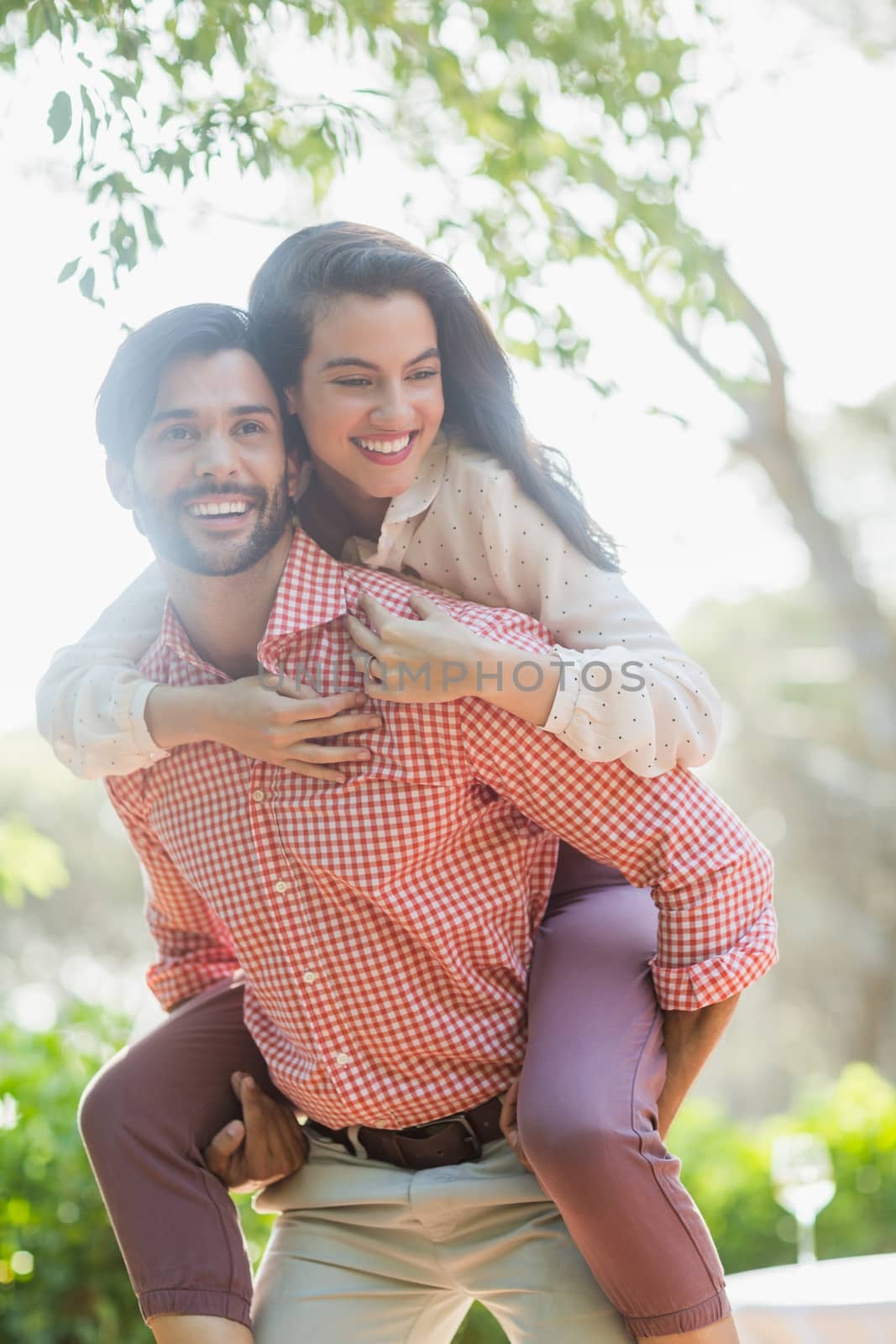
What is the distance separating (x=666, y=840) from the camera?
196 cm

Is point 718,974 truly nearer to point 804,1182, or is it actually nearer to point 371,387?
point 371,387

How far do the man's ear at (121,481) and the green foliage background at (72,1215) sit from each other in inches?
80.8

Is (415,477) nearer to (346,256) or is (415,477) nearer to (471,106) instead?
(346,256)

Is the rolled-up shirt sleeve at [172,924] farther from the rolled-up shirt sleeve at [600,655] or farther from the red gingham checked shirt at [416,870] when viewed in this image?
the rolled-up shirt sleeve at [600,655]

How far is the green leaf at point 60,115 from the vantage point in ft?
7.00

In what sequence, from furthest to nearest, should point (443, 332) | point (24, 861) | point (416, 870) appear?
point (24, 861) < point (443, 332) < point (416, 870)

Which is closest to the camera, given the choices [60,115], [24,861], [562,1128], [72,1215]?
[562,1128]

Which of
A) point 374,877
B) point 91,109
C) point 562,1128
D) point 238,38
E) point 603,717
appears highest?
point 238,38

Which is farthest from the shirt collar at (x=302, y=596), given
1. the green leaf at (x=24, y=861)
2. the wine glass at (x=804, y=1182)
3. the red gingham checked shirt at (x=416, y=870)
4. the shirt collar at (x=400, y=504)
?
the green leaf at (x=24, y=861)

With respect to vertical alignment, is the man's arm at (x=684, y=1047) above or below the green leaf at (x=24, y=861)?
below

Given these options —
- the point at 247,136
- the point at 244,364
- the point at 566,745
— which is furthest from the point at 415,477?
the point at 247,136

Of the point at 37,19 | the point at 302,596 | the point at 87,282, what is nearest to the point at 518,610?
the point at 302,596

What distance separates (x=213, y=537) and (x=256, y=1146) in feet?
3.38

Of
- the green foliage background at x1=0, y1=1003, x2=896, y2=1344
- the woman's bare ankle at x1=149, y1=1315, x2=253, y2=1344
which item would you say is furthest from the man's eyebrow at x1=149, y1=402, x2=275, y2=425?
the green foliage background at x1=0, y1=1003, x2=896, y2=1344
